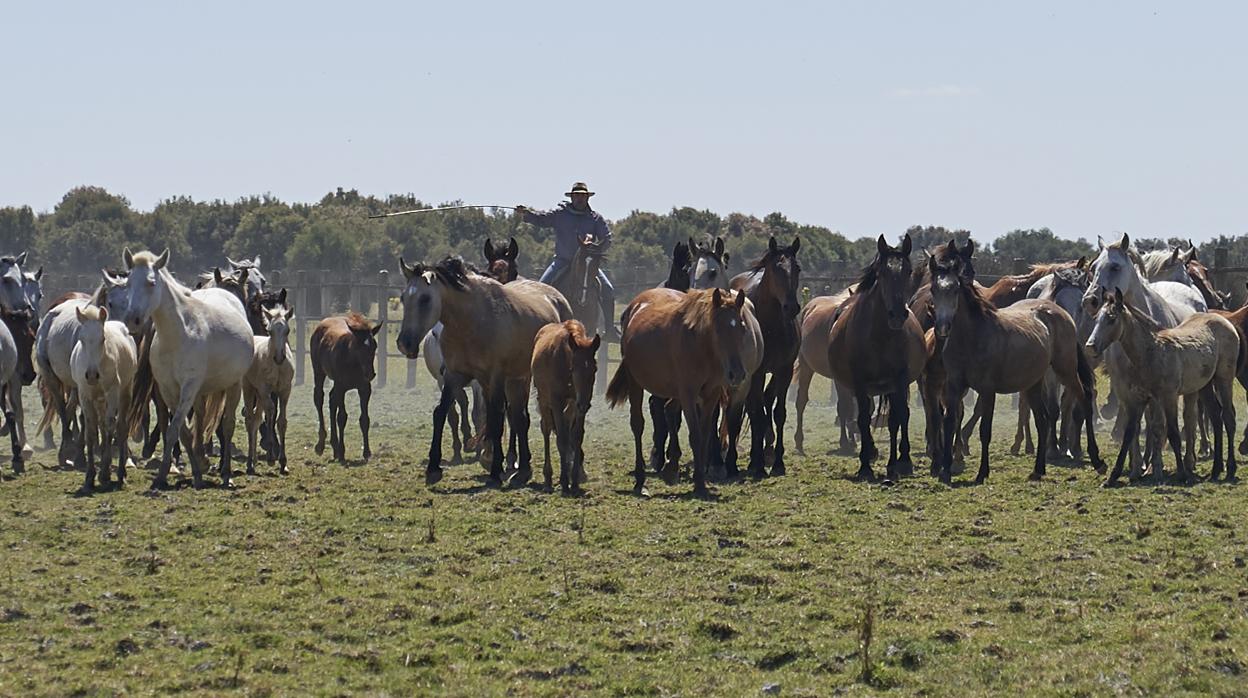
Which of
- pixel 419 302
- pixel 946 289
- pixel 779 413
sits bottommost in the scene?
pixel 779 413

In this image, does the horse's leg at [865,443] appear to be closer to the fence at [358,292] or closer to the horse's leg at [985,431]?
the horse's leg at [985,431]

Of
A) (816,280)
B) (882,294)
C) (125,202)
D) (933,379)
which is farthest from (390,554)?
(125,202)

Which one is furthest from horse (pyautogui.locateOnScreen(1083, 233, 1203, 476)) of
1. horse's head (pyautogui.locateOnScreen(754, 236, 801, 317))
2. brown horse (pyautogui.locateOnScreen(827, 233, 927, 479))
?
horse's head (pyautogui.locateOnScreen(754, 236, 801, 317))

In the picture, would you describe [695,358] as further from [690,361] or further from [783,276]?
[783,276]

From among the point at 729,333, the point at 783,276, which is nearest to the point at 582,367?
the point at 729,333

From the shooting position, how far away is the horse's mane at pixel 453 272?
48.2 feet

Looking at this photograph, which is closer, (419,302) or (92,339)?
(92,339)

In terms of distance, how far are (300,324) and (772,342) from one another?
67.2 feet

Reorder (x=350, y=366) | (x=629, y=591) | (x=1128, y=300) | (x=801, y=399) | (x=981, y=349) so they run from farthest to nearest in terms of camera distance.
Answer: (x=801, y=399) < (x=350, y=366) < (x=1128, y=300) < (x=981, y=349) < (x=629, y=591)

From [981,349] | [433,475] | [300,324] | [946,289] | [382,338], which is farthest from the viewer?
[300,324]

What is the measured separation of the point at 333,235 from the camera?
6412 centimetres

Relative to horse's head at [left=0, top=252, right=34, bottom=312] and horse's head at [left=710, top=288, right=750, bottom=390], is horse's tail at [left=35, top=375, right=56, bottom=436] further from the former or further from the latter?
horse's head at [left=710, top=288, right=750, bottom=390]

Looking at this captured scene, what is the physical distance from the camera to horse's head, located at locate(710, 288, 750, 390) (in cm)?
1326

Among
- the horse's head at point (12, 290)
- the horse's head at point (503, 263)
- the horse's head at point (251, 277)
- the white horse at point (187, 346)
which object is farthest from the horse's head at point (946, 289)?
the horse's head at point (12, 290)
